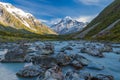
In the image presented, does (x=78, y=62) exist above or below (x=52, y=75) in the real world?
above

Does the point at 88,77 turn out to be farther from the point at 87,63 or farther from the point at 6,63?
the point at 6,63

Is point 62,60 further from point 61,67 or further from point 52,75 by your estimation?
point 52,75

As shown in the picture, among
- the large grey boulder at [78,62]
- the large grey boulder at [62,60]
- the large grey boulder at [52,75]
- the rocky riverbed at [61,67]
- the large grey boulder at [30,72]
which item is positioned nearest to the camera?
the large grey boulder at [52,75]

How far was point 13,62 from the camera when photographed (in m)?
41.0

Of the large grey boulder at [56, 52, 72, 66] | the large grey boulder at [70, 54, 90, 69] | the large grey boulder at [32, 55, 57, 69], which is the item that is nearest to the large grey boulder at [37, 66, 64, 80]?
the large grey boulder at [32, 55, 57, 69]

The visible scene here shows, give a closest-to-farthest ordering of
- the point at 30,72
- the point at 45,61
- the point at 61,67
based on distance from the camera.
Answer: the point at 30,72 → the point at 45,61 → the point at 61,67

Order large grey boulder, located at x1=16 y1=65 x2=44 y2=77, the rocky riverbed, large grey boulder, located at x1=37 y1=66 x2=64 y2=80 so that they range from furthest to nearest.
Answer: large grey boulder, located at x1=16 y1=65 x2=44 y2=77, the rocky riverbed, large grey boulder, located at x1=37 y1=66 x2=64 y2=80

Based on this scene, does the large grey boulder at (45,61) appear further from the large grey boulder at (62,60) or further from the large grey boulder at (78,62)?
the large grey boulder at (78,62)

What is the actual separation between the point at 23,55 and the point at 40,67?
11679 mm

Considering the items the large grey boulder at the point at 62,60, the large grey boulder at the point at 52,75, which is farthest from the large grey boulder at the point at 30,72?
the large grey boulder at the point at 62,60

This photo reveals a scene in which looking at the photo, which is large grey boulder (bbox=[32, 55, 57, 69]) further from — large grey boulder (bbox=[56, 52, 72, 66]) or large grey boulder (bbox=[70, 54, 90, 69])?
large grey boulder (bbox=[70, 54, 90, 69])

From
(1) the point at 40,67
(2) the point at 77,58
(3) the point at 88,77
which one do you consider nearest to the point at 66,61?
(2) the point at 77,58

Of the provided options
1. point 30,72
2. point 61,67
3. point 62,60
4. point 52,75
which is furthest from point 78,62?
point 52,75

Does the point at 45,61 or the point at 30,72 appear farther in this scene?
the point at 45,61
